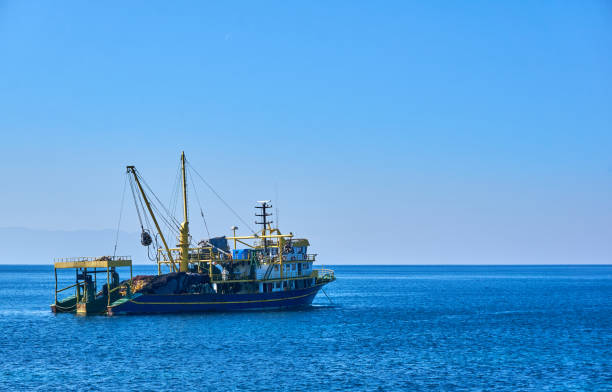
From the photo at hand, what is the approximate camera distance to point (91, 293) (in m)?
74.1

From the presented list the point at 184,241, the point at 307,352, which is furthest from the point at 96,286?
the point at 307,352

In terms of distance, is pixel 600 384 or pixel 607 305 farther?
pixel 607 305

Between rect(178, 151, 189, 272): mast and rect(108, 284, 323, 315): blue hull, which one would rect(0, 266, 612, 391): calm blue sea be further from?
rect(178, 151, 189, 272): mast

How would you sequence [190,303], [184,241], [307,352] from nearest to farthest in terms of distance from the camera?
[307,352]
[190,303]
[184,241]

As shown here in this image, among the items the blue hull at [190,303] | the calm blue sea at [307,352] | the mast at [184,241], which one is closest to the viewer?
the calm blue sea at [307,352]

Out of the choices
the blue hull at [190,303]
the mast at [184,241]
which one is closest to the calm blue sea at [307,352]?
the blue hull at [190,303]

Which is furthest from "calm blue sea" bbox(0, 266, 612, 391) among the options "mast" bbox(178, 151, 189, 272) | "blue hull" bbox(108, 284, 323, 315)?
"mast" bbox(178, 151, 189, 272)

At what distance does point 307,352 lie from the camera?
49375 millimetres

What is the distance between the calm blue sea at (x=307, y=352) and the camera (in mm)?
39500

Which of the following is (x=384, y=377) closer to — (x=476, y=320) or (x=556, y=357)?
(x=556, y=357)

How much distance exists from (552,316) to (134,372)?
5219 cm

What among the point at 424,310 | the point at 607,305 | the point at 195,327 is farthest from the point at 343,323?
the point at 607,305

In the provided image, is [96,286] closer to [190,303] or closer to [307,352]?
[190,303]

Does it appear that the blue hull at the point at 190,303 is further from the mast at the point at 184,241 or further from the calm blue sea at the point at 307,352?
the mast at the point at 184,241
